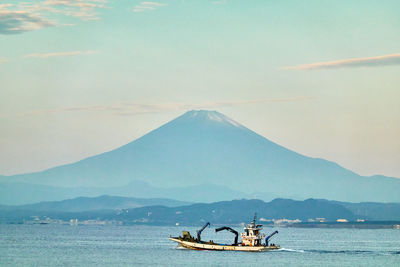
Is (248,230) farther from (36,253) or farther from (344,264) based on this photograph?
(36,253)

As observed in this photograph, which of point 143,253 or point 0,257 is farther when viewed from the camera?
point 143,253

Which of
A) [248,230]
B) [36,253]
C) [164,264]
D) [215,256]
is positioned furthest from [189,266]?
[36,253]

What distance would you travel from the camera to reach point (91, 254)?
151 m

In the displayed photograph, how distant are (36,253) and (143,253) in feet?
62.3

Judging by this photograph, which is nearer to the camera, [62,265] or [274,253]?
[62,265]

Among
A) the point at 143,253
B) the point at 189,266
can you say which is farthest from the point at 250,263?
the point at 143,253

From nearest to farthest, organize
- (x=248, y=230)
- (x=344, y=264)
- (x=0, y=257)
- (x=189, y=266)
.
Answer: (x=189, y=266) < (x=344, y=264) < (x=0, y=257) < (x=248, y=230)

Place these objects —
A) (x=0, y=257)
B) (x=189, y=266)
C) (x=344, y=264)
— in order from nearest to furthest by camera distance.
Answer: (x=189, y=266) → (x=344, y=264) → (x=0, y=257)

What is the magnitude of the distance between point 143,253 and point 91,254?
32.6 feet

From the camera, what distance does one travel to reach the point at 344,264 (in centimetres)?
13375

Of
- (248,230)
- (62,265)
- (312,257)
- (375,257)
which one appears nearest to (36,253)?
(62,265)

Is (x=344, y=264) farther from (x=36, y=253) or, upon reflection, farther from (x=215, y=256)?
(x=36, y=253)

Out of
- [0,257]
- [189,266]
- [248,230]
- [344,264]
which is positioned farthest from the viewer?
[248,230]

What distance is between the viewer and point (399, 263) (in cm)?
13538
